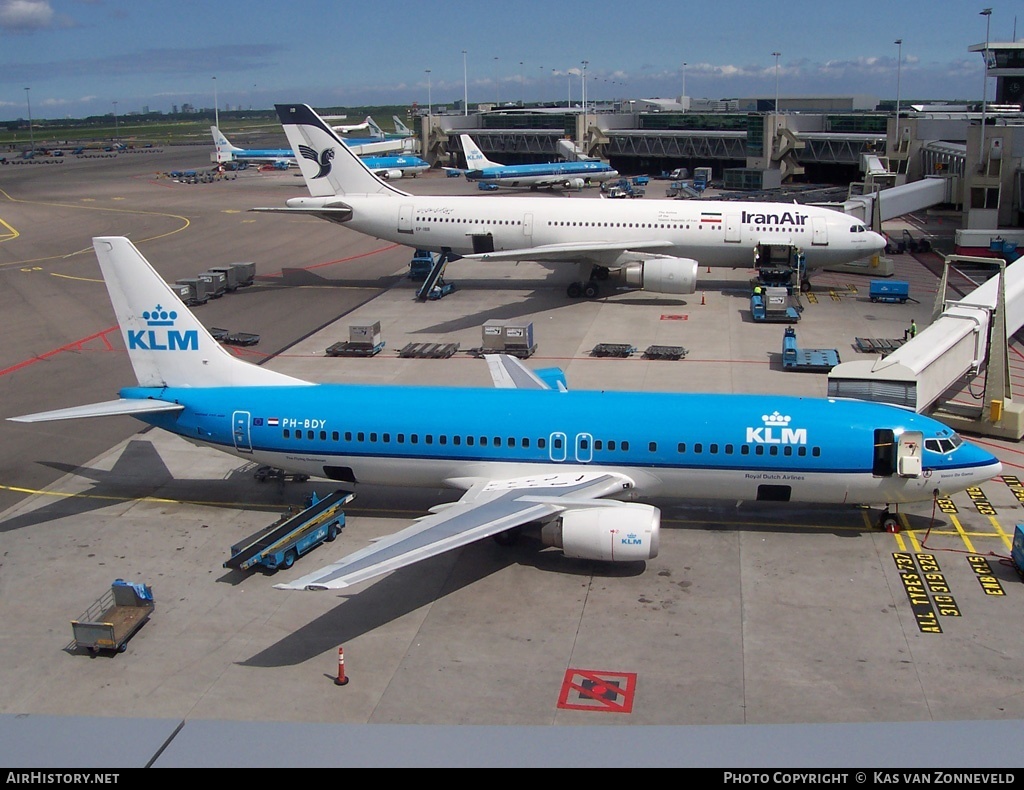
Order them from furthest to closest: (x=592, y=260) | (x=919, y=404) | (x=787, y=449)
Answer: (x=592, y=260) < (x=919, y=404) < (x=787, y=449)

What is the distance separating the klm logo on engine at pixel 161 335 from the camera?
1086 inches

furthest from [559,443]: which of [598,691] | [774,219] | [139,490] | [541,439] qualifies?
[774,219]

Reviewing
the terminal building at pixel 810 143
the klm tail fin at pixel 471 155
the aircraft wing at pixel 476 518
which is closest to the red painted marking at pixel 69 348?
the aircraft wing at pixel 476 518

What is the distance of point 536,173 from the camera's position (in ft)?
367

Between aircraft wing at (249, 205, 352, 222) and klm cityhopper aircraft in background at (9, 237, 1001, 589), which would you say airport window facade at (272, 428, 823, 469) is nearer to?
klm cityhopper aircraft in background at (9, 237, 1001, 589)

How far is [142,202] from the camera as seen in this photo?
108 metres

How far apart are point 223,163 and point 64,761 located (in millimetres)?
159925

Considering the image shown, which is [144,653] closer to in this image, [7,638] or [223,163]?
[7,638]

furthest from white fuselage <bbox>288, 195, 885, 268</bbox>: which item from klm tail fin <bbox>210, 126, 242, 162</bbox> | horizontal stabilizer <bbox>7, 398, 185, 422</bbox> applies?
klm tail fin <bbox>210, 126, 242, 162</bbox>

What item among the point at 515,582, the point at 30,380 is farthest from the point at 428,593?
the point at 30,380

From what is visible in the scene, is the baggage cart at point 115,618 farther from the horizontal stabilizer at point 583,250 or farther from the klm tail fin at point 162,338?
the horizontal stabilizer at point 583,250

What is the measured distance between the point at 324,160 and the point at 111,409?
1389 inches

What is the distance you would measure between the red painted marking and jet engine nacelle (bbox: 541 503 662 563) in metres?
29.6
